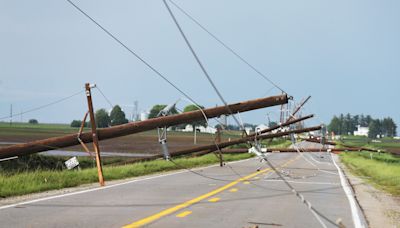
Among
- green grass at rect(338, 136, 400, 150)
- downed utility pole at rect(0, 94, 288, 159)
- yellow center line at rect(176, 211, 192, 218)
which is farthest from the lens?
green grass at rect(338, 136, 400, 150)

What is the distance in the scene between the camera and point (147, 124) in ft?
48.2

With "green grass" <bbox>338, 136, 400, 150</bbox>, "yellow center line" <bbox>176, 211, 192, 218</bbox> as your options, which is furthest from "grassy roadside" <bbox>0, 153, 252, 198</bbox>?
"green grass" <bbox>338, 136, 400, 150</bbox>

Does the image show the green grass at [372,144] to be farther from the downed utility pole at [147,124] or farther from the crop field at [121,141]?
the downed utility pole at [147,124]

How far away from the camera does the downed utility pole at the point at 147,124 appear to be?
1434 centimetres

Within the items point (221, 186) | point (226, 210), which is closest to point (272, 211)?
point (226, 210)

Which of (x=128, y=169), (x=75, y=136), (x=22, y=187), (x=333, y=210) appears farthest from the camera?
(x=128, y=169)

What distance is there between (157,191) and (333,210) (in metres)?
5.03

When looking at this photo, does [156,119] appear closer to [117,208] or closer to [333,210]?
[117,208]

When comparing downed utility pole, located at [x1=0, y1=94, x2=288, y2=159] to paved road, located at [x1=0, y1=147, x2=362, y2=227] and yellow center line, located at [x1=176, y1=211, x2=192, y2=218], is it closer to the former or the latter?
paved road, located at [x1=0, y1=147, x2=362, y2=227]

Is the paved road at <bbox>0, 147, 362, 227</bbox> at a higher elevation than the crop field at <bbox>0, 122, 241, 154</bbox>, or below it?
below

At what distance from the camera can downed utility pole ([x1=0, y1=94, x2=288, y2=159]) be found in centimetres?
1434

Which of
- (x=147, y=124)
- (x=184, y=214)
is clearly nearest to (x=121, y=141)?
(x=147, y=124)

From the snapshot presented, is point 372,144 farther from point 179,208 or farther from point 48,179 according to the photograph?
point 179,208

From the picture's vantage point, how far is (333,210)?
10.7 metres
